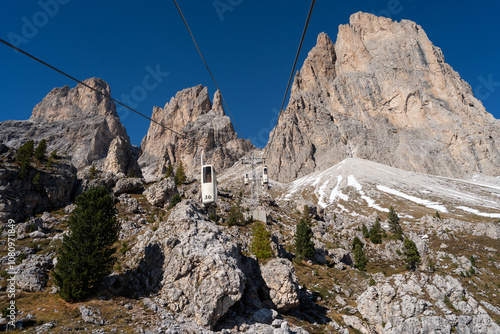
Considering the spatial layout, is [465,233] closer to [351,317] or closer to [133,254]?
[351,317]

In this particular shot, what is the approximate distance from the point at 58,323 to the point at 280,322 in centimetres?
1820

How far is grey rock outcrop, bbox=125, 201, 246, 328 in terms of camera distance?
22564mm

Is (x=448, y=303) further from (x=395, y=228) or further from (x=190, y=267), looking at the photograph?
(x=395, y=228)

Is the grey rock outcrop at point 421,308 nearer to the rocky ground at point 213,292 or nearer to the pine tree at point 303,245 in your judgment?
the rocky ground at point 213,292

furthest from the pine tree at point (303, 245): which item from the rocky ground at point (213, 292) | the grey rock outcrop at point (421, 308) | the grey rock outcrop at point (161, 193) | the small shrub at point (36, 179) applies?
the small shrub at point (36, 179)

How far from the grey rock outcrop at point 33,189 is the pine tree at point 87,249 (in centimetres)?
2347

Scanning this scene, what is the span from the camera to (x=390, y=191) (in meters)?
141

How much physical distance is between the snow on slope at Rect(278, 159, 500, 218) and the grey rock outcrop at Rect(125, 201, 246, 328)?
10652 cm

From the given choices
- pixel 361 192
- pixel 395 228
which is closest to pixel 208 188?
pixel 395 228

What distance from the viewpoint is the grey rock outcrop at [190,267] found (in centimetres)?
2256

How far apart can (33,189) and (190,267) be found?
39156mm

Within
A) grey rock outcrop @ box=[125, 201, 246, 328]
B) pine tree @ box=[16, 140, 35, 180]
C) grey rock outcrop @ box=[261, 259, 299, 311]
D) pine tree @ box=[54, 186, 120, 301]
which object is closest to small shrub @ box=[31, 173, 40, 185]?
pine tree @ box=[16, 140, 35, 180]

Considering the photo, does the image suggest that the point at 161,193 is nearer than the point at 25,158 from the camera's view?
No

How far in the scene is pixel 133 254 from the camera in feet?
91.4
